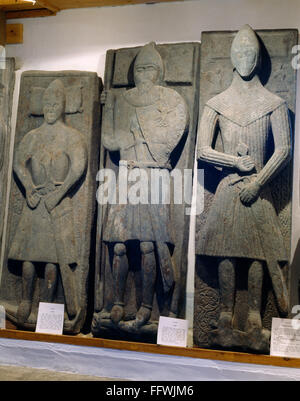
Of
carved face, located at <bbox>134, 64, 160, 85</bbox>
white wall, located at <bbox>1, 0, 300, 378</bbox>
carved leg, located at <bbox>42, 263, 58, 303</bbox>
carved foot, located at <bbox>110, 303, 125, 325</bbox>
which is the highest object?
white wall, located at <bbox>1, 0, 300, 378</bbox>

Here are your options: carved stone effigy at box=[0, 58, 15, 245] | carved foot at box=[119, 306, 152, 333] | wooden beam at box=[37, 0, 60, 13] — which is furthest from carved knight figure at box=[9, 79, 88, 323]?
wooden beam at box=[37, 0, 60, 13]

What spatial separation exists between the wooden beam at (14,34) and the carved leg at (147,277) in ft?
6.47

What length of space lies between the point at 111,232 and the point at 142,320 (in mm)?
597

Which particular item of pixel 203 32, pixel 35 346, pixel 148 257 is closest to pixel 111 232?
pixel 148 257

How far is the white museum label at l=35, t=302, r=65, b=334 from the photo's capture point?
11.3 feet

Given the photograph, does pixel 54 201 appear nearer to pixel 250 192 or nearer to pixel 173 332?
pixel 173 332

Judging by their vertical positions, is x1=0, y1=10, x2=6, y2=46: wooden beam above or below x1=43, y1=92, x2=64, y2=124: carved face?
above

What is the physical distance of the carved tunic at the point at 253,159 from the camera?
314 cm

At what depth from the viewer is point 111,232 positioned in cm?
340

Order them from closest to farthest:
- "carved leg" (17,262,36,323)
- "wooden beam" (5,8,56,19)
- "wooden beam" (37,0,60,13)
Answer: "carved leg" (17,262,36,323)
"wooden beam" (37,0,60,13)
"wooden beam" (5,8,56,19)

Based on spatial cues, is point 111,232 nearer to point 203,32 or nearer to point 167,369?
point 167,369

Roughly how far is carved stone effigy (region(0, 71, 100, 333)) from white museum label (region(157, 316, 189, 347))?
568mm

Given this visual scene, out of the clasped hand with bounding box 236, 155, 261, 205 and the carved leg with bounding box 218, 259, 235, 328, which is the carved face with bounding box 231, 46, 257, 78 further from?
the carved leg with bounding box 218, 259, 235, 328

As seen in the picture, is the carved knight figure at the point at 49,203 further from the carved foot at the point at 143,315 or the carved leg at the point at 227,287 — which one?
the carved leg at the point at 227,287
